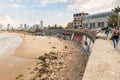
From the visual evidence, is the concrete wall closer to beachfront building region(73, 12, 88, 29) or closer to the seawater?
the seawater

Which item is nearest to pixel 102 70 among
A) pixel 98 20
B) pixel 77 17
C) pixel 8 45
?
pixel 8 45

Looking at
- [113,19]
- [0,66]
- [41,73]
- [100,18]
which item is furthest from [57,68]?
[100,18]

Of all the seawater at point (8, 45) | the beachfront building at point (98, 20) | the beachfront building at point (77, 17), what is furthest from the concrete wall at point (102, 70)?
Answer: the beachfront building at point (77, 17)

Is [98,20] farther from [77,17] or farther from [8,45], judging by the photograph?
[8,45]

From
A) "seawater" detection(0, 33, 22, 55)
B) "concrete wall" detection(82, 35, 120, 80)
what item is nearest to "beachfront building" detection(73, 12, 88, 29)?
"seawater" detection(0, 33, 22, 55)

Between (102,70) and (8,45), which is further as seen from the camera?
(8,45)

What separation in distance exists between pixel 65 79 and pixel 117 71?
8259 millimetres

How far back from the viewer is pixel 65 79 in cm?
1842

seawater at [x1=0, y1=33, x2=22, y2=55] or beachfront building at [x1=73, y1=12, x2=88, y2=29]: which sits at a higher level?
beachfront building at [x1=73, y1=12, x2=88, y2=29]

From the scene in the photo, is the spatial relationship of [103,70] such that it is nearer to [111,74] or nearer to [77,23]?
[111,74]

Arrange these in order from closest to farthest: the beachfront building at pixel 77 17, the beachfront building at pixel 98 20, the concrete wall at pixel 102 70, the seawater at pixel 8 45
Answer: the concrete wall at pixel 102 70, the seawater at pixel 8 45, the beachfront building at pixel 98 20, the beachfront building at pixel 77 17

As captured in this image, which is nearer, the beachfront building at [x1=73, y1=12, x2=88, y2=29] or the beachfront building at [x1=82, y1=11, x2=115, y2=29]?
the beachfront building at [x1=82, y1=11, x2=115, y2=29]

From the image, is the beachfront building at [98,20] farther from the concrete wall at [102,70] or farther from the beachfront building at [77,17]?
the concrete wall at [102,70]

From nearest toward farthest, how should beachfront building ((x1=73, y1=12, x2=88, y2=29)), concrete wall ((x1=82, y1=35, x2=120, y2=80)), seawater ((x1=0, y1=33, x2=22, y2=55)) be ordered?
1. concrete wall ((x1=82, y1=35, x2=120, y2=80))
2. seawater ((x1=0, y1=33, x2=22, y2=55))
3. beachfront building ((x1=73, y1=12, x2=88, y2=29))
